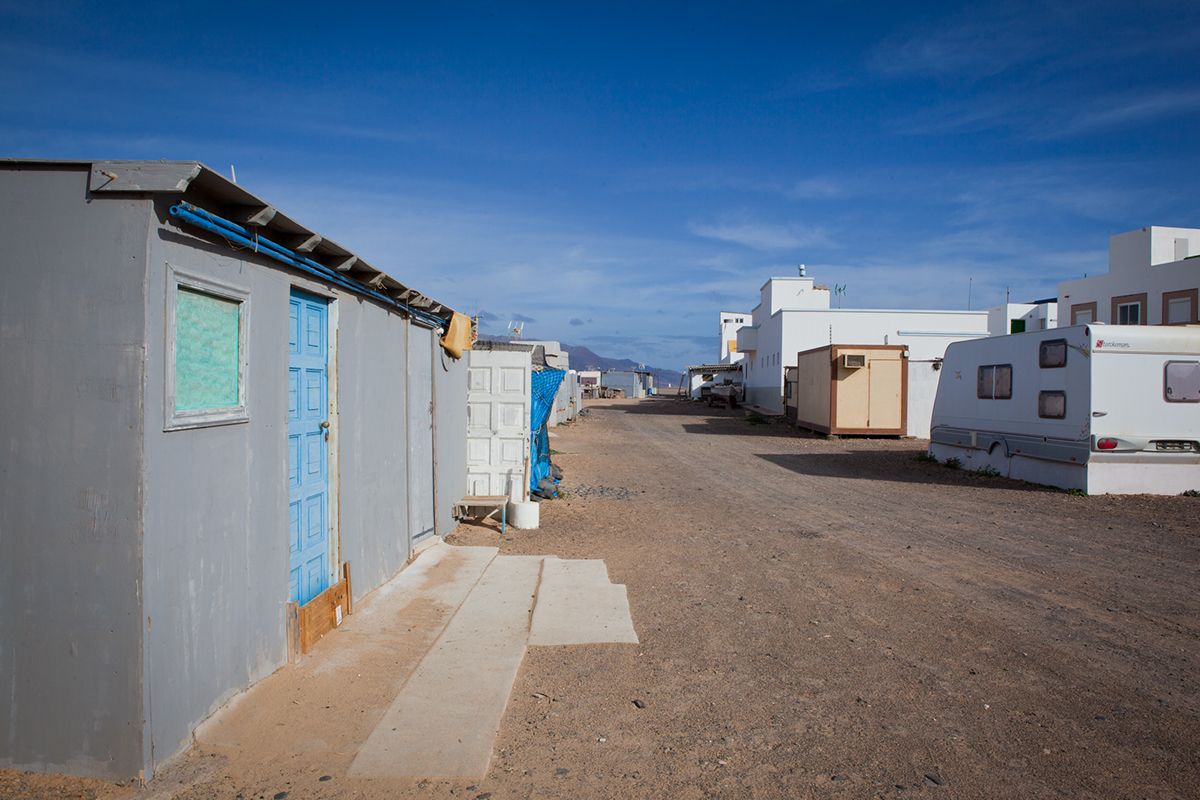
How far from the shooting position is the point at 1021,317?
136ft

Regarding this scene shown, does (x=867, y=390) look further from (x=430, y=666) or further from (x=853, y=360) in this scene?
(x=430, y=666)

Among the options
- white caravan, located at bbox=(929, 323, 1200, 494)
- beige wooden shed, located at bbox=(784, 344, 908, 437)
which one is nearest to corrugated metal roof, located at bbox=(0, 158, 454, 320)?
white caravan, located at bbox=(929, 323, 1200, 494)

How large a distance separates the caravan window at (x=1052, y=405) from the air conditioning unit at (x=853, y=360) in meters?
8.13

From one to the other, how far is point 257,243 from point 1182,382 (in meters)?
12.8

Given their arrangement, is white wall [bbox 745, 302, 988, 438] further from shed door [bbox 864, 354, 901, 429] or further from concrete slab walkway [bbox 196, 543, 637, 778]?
concrete slab walkway [bbox 196, 543, 637, 778]

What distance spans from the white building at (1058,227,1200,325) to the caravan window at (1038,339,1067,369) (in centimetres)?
1601

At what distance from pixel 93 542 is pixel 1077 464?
1247 cm

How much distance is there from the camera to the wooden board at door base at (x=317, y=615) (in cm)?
426

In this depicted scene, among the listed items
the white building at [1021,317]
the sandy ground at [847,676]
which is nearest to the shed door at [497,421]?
the sandy ground at [847,676]

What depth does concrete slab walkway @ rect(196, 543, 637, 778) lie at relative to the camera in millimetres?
3408

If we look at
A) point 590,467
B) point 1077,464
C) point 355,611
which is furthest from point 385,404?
point 1077,464

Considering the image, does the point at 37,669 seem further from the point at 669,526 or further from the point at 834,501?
the point at 834,501

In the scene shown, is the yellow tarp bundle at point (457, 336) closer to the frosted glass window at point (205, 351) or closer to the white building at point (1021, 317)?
the frosted glass window at point (205, 351)

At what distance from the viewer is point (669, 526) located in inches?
351
